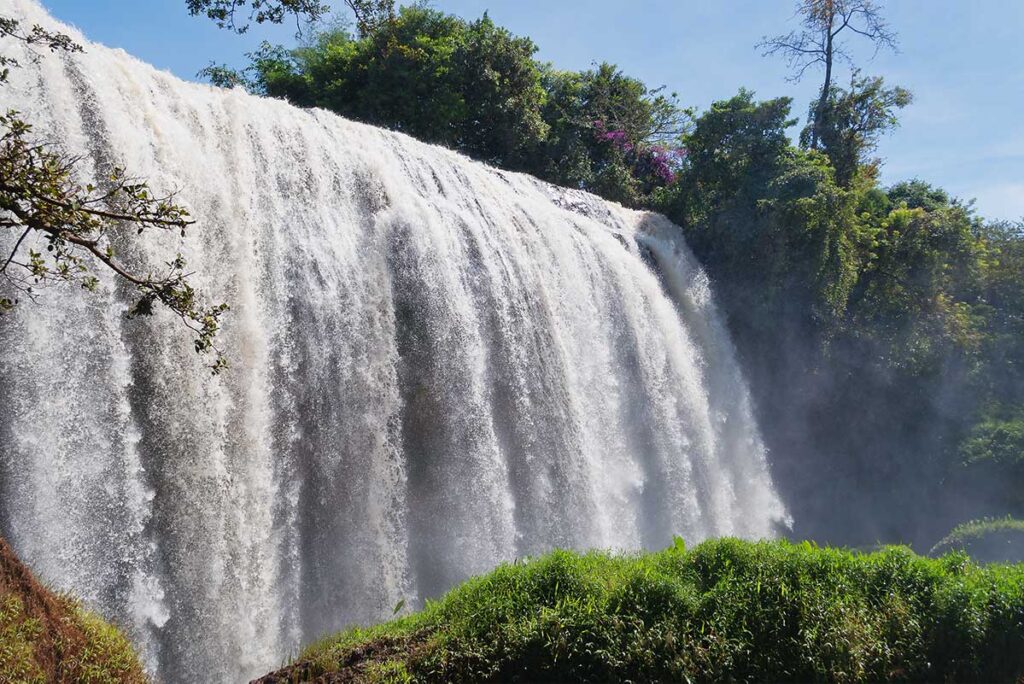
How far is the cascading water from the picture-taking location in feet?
26.4

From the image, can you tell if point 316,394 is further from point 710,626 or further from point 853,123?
point 853,123

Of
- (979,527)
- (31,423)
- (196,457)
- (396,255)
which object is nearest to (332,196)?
(396,255)

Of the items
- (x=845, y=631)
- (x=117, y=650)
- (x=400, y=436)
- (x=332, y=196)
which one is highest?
(x=332, y=196)

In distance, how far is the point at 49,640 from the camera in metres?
5.67

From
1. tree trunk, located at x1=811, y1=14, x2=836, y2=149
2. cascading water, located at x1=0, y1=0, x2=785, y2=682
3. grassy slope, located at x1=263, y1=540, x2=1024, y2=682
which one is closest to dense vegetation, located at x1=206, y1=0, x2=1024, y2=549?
tree trunk, located at x1=811, y1=14, x2=836, y2=149

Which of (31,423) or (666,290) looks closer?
(31,423)

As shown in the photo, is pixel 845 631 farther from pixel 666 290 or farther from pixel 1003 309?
pixel 1003 309

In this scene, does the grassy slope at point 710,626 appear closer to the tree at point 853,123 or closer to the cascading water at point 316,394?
the cascading water at point 316,394

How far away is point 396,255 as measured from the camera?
482 inches

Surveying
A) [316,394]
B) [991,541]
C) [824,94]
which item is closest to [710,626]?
[316,394]

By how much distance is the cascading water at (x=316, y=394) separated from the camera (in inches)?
316

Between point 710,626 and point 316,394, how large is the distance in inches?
226

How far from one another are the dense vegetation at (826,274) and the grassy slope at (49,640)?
1620 centimetres

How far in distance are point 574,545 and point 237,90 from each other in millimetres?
8196
